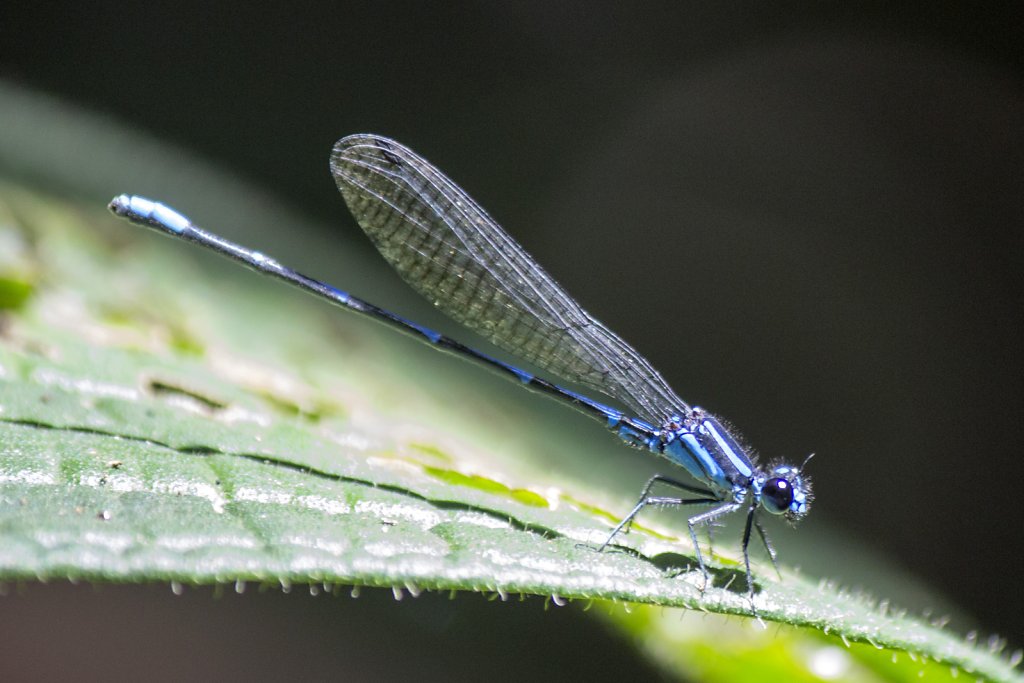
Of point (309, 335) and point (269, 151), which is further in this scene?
point (269, 151)

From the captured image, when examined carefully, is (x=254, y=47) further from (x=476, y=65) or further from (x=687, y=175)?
(x=687, y=175)

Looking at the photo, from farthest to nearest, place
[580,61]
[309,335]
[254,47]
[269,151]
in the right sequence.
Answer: [580,61] < [254,47] < [269,151] < [309,335]

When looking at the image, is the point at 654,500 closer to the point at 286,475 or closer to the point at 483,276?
the point at 483,276

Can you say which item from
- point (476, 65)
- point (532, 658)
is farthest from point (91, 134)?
point (476, 65)

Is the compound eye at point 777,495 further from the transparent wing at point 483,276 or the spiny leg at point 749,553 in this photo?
the transparent wing at point 483,276

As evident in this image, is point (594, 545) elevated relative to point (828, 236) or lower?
lower

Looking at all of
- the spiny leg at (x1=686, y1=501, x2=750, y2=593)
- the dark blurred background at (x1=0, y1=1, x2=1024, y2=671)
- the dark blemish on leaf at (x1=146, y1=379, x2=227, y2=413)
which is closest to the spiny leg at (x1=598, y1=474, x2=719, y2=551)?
the spiny leg at (x1=686, y1=501, x2=750, y2=593)

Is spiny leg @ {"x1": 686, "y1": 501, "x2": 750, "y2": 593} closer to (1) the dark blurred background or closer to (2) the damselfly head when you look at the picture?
(2) the damselfly head
